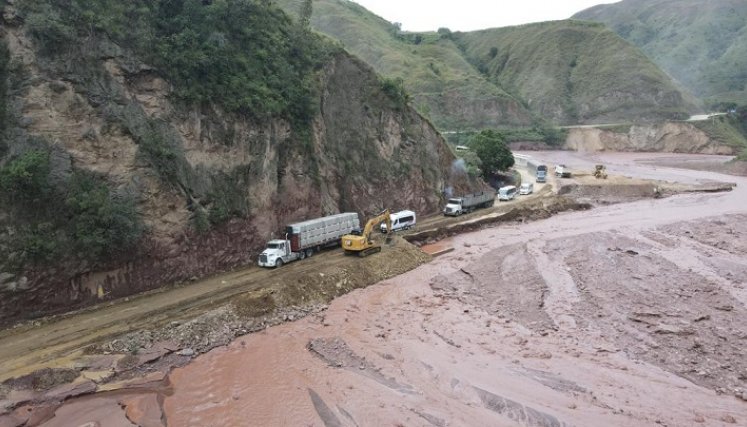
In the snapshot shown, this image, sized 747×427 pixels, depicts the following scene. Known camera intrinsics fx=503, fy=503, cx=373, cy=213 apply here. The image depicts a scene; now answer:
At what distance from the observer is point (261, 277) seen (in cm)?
3088

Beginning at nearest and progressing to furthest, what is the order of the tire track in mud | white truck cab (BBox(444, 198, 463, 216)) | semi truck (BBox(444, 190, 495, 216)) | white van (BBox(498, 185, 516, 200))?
the tire track in mud, white truck cab (BBox(444, 198, 463, 216)), semi truck (BBox(444, 190, 495, 216)), white van (BBox(498, 185, 516, 200))

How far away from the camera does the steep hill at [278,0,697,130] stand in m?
104

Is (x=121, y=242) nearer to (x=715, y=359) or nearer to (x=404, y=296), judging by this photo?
(x=404, y=296)

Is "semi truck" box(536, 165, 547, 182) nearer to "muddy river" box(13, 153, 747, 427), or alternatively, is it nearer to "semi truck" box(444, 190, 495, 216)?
"semi truck" box(444, 190, 495, 216)

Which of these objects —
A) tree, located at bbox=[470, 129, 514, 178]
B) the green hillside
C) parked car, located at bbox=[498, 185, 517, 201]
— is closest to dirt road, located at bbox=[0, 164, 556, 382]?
parked car, located at bbox=[498, 185, 517, 201]

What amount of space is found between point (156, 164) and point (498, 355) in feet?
72.0

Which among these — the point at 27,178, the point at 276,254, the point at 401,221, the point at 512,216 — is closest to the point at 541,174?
the point at 512,216

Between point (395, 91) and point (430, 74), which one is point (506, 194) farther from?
point (430, 74)

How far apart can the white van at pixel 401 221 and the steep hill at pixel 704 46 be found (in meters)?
113

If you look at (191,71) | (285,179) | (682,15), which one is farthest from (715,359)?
(682,15)

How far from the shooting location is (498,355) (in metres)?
23.1

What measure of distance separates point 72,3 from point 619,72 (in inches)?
4543

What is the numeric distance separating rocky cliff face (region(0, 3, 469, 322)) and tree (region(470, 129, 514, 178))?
81.4ft

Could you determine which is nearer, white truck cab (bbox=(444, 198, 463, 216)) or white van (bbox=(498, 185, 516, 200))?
white truck cab (bbox=(444, 198, 463, 216))
